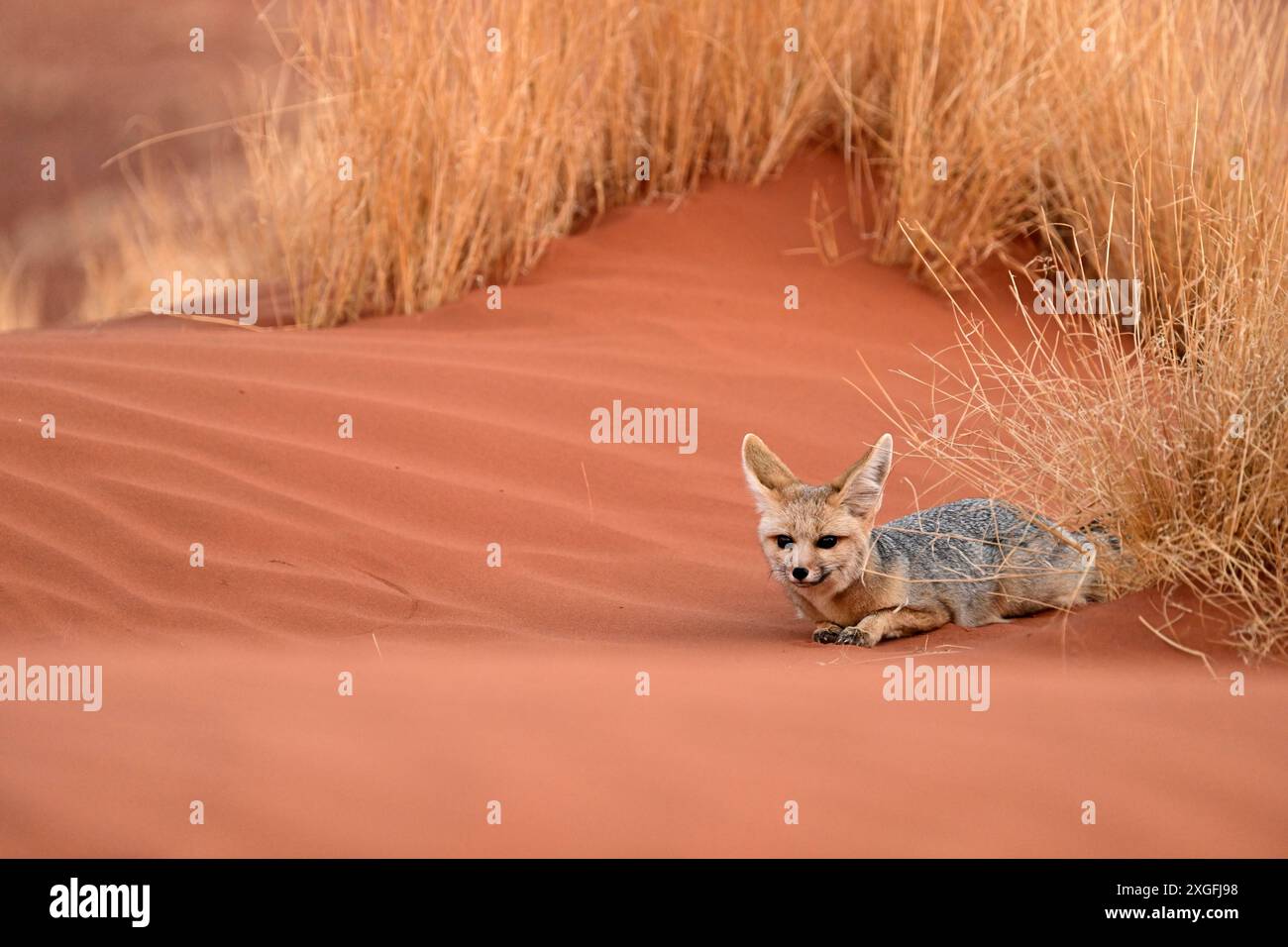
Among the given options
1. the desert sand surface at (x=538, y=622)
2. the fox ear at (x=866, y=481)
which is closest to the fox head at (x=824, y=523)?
the fox ear at (x=866, y=481)

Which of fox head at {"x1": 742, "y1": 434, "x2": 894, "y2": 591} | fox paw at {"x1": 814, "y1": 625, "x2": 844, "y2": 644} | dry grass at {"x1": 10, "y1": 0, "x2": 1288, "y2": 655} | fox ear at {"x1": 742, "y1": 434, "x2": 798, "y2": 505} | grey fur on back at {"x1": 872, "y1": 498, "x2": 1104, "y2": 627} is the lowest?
fox paw at {"x1": 814, "y1": 625, "x2": 844, "y2": 644}

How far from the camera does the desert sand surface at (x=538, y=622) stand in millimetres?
3254

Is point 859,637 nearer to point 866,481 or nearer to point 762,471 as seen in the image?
point 866,481

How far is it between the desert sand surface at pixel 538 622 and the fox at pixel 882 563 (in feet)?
0.46

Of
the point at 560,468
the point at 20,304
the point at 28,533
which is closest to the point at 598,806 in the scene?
the point at 28,533

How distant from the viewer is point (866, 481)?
5148mm

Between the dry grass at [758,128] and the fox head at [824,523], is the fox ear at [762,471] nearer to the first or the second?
the fox head at [824,523]

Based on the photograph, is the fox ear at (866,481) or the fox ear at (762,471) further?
the fox ear at (762,471)

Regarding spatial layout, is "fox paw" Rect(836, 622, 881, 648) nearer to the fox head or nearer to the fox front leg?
the fox front leg

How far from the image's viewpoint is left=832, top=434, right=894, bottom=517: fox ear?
16.6ft

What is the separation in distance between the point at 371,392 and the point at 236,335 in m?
1.29

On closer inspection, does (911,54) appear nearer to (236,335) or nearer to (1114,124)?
(1114,124)

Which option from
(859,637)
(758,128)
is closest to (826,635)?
(859,637)

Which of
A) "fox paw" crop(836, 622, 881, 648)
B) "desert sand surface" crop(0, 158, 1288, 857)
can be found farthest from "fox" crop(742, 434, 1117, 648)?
"desert sand surface" crop(0, 158, 1288, 857)
